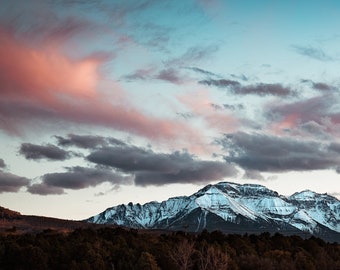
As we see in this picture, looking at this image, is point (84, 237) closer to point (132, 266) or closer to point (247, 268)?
point (132, 266)

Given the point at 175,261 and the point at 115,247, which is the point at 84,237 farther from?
the point at 175,261

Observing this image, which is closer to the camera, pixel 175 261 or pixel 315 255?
pixel 175 261

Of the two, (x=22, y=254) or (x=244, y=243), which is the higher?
(x=244, y=243)

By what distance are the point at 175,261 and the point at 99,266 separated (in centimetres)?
2038

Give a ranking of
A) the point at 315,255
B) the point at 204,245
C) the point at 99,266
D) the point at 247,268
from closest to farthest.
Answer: the point at 99,266, the point at 247,268, the point at 204,245, the point at 315,255

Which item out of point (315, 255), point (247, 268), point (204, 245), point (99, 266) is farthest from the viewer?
point (315, 255)

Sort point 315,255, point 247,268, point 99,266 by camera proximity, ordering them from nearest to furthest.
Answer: point 99,266, point 247,268, point 315,255

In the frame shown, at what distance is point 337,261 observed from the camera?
19362cm

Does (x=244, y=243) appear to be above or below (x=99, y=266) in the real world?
above

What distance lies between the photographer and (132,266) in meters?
160

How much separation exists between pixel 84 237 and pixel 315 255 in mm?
76073

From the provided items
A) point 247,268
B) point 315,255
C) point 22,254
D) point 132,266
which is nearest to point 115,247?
point 132,266

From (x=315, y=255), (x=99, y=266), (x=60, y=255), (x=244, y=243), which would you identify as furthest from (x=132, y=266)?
(x=315, y=255)

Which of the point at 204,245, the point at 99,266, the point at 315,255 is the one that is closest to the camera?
the point at 99,266
